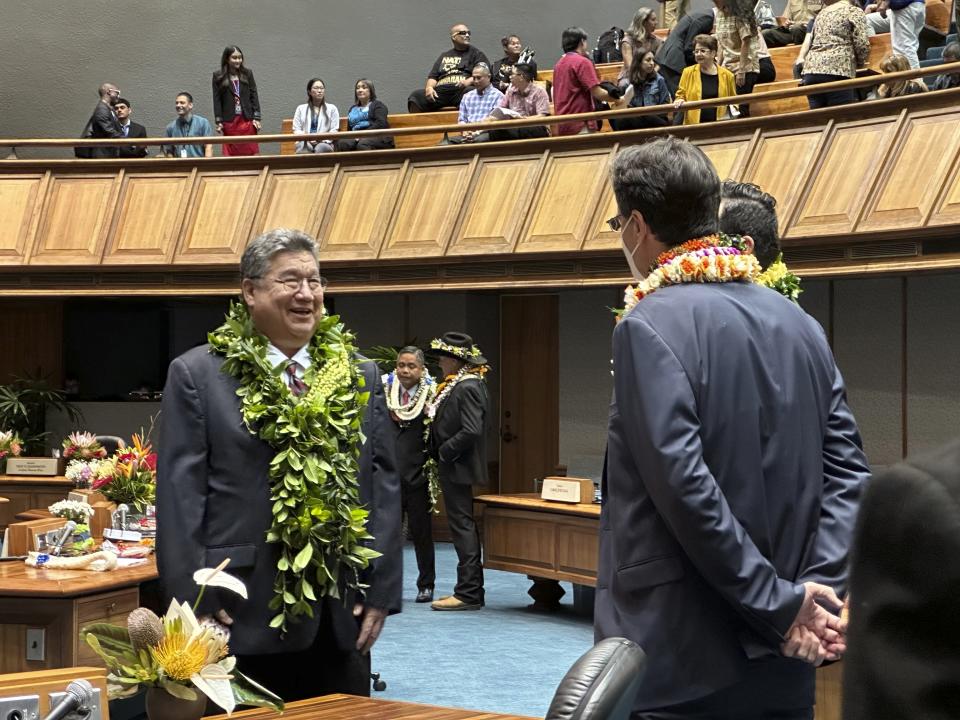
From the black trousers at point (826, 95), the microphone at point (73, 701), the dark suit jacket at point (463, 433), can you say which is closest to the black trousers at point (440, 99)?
the black trousers at point (826, 95)

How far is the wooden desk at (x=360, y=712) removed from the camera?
2.62 m

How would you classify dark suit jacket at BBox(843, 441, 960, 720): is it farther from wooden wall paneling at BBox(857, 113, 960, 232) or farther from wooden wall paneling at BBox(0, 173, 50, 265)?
wooden wall paneling at BBox(0, 173, 50, 265)

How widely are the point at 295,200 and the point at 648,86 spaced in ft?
12.0

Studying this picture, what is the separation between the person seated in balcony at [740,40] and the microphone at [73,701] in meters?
9.30

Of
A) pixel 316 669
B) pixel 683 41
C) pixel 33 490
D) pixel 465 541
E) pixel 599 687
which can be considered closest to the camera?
pixel 599 687

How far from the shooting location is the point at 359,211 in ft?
40.0

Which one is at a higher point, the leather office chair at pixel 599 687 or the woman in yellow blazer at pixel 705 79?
the woman in yellow blazer at pixel 705 79

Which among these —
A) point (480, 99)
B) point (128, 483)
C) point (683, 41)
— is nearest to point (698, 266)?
point (128, 483)

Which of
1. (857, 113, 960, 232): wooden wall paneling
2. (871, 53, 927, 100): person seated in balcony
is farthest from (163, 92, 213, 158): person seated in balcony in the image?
(857, 113, 960, 232): wooden wall paneling

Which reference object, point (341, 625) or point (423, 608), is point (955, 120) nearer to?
point (423, 608)

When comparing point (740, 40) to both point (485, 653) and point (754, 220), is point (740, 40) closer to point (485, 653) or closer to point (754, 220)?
point (485, 653)

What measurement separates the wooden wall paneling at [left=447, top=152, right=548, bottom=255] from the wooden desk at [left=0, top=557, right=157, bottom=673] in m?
6.90

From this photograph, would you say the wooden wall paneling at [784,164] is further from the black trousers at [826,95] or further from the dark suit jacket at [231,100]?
the dark suit jacket at [231,100]

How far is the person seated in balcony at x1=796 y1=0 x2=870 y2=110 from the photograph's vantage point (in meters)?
9.46
